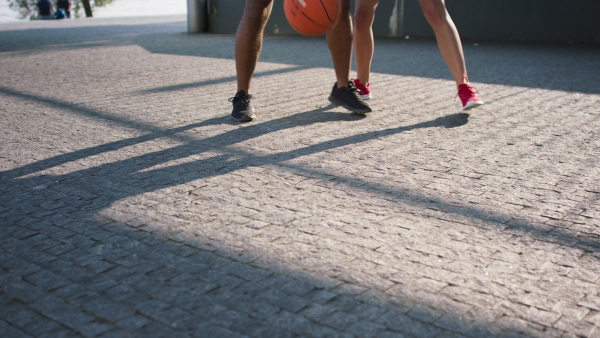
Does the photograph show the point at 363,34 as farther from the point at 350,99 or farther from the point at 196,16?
the point at 196,16

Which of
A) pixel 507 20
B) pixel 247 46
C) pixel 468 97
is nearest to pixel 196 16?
pixel 507 20

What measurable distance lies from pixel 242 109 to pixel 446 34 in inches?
63.0

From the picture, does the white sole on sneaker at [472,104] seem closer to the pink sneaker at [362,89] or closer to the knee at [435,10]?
the knee at [435,10]

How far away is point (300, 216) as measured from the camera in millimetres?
2807

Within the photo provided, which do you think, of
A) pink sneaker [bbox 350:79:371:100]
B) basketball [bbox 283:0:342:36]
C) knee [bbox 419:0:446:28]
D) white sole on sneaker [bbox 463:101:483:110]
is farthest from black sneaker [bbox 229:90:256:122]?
white sole on sneaker [bbox 463:101:483:110]

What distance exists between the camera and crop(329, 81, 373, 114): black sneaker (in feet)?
16.2

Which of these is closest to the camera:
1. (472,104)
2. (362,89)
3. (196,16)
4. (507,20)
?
(472,104)

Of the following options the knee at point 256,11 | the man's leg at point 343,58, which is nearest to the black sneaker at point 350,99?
the man's leg at point 343,58

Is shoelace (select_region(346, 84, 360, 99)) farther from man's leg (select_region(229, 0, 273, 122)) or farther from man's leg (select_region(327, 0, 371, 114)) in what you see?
man's leg (select_region(229, 0, 273, 122))

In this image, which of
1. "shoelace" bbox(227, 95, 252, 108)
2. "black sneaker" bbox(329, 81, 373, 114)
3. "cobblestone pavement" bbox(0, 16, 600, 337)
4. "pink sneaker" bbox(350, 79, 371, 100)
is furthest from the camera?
"pink sneaker" bbox(350, 79, 371, 100)

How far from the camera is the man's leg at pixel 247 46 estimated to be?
470cm

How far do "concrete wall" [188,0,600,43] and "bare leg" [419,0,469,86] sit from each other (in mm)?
6527

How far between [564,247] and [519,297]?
1.70 ft

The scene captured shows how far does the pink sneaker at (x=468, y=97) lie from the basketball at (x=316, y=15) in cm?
106
